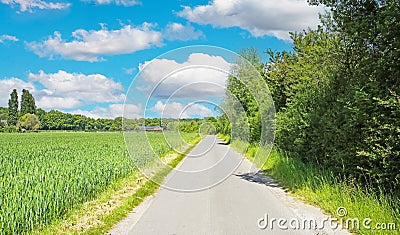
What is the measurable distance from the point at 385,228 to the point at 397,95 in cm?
251

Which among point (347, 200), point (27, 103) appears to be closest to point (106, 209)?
point (347, 200)

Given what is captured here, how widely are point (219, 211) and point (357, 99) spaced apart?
371 centimetres

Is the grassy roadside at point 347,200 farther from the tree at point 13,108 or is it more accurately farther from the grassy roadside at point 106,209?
the tree at point 13,108

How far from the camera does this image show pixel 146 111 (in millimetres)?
12477

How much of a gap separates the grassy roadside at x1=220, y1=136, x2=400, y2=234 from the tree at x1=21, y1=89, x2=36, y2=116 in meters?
129

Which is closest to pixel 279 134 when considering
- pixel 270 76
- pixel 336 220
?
pixel 270 76

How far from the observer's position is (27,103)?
128 metres

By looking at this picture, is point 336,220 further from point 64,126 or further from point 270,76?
point 64,126

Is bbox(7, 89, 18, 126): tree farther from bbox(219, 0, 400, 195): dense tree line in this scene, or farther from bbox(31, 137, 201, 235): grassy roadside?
bbox(219, 0, 400, 195): dense tree line

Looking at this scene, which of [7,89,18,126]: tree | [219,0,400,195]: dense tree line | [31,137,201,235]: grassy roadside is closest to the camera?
[31,137,201,235]: grassy roadside

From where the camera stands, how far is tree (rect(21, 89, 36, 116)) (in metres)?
126

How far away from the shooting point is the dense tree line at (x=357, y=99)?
7227mm

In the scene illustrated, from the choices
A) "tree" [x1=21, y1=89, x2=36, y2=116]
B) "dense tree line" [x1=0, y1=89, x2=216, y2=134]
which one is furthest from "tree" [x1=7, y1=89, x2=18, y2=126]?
"tree" [x1=21, y1=89, x2=36, y2=116]

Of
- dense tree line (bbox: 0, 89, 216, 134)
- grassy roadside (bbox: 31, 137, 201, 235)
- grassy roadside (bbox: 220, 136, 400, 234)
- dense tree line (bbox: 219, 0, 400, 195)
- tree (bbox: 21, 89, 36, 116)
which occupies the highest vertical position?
tree (bbox: 21, 89, 36, 116)
